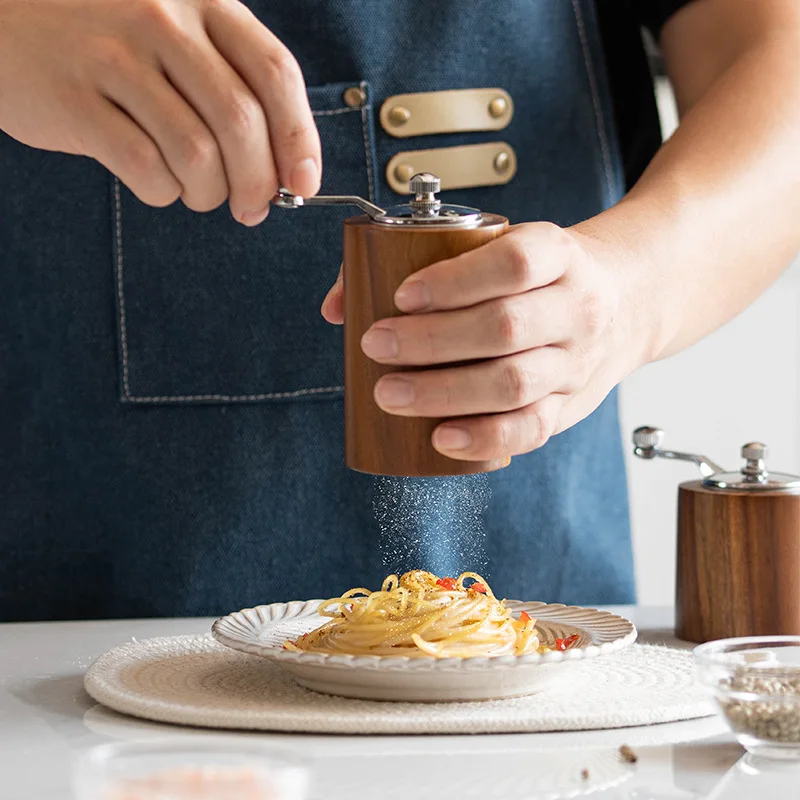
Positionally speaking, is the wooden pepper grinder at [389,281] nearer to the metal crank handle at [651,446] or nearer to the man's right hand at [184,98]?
the man's right hand at [184,98]

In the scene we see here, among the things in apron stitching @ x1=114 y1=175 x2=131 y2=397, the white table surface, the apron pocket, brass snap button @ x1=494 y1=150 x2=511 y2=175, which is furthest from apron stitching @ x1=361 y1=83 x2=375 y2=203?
the white table surface

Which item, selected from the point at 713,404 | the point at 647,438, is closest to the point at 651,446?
the point at 647,438

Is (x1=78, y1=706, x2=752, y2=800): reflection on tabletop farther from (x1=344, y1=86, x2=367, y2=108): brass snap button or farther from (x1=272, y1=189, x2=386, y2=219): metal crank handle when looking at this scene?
(x1=344, y1=86, x2=367, y2=108): brass snap button

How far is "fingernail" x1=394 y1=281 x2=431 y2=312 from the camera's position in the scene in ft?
2.97

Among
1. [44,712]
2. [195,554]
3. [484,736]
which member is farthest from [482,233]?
[195,554]

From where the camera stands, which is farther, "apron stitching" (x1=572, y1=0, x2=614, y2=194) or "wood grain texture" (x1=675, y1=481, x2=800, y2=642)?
"apron stitching" (x1=572, y1=0, x2=614, y2=194)

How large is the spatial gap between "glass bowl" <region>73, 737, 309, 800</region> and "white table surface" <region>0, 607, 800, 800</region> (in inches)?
5.5

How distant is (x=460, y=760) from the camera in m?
0.84

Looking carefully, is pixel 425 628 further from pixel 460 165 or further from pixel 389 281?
A: pixel 460 165

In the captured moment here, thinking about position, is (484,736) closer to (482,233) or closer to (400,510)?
(482,233)

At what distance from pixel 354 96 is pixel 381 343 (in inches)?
20.2

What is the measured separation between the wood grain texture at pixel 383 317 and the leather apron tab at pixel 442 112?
43 cm

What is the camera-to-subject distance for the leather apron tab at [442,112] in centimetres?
137

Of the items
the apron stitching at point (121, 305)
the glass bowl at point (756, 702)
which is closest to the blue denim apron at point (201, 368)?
the apron stitching at point (121, 305)
